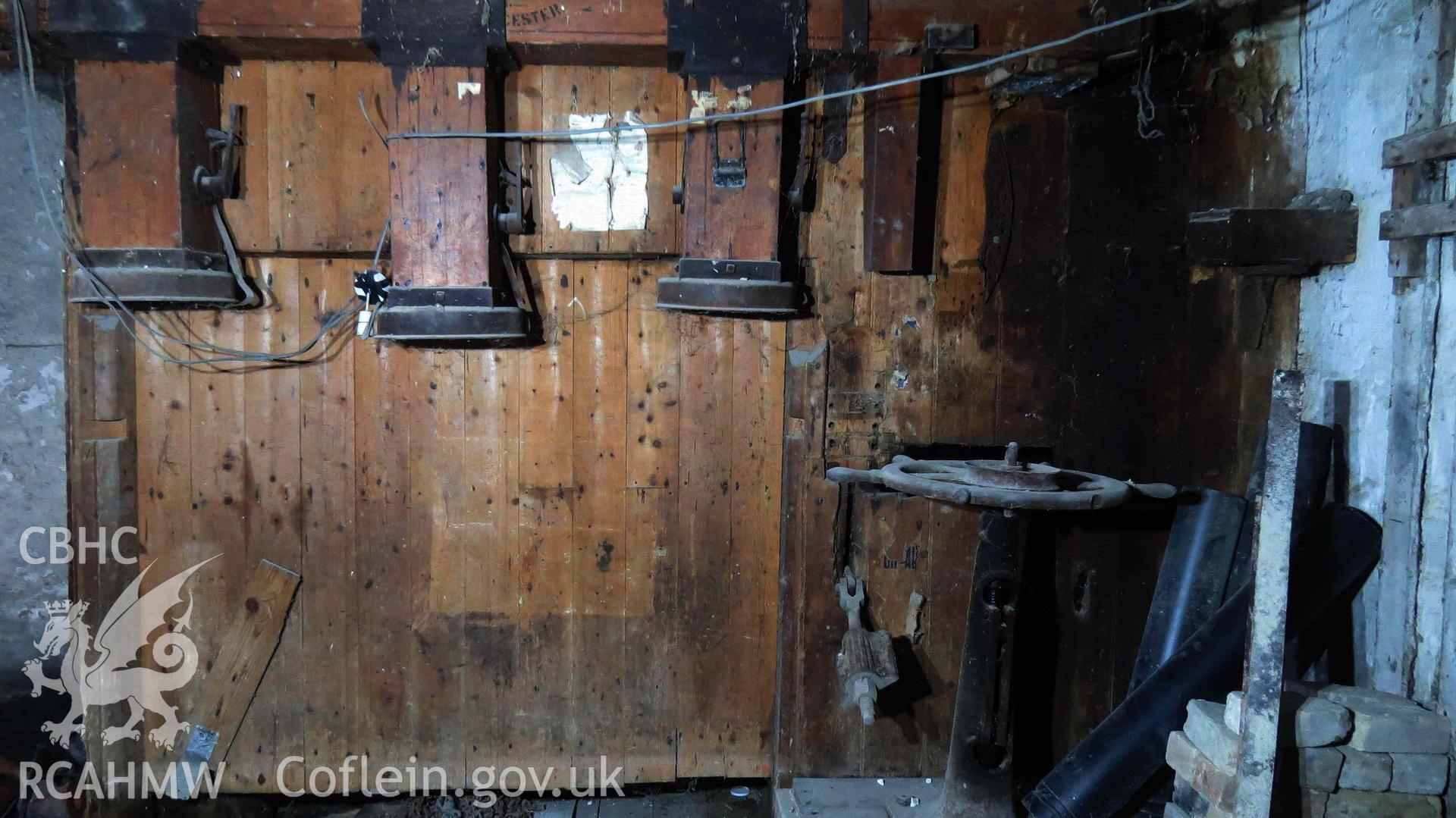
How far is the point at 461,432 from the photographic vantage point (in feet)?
7.23

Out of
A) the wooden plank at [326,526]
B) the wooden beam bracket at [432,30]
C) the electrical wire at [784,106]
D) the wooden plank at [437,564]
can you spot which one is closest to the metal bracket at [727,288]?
the electrical wire at [784,106]

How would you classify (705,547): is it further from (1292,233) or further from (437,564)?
(1292,233)

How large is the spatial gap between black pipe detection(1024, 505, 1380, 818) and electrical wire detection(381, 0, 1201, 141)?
4.47 ft

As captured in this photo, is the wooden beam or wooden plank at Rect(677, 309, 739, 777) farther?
wooden plank at Rect(677, 309, 739, 777)

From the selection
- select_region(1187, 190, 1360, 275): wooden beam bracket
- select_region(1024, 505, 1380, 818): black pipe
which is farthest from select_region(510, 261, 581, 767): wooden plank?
select_region(1187, 190, 1360, 275): wooden beam bracket

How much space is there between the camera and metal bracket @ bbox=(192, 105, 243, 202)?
2.06 metres

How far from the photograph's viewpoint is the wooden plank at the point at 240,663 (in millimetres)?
2205

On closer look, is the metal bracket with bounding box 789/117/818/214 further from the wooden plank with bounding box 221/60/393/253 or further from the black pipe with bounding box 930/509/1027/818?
the wooden plank with bounding box 221/60/393/253

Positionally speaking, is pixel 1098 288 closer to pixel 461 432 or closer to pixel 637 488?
pixel 637 488

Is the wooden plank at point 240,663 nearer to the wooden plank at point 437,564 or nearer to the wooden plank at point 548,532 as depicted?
the wooden plank at point 437,564

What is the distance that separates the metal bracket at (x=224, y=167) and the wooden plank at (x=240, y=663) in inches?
41.6

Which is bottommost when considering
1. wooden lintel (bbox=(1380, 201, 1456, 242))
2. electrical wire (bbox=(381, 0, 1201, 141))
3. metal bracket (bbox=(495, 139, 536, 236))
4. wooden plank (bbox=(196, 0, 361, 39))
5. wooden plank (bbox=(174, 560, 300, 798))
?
wooden plank (bbox=(174, 560, 300, 798))

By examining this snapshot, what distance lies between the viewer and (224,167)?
2.08 m

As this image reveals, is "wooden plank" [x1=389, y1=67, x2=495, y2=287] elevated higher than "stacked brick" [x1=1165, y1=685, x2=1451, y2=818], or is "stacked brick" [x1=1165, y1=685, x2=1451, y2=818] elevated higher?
"wooden plank" [x1=389, y1=67, x2=495, y2=287]
